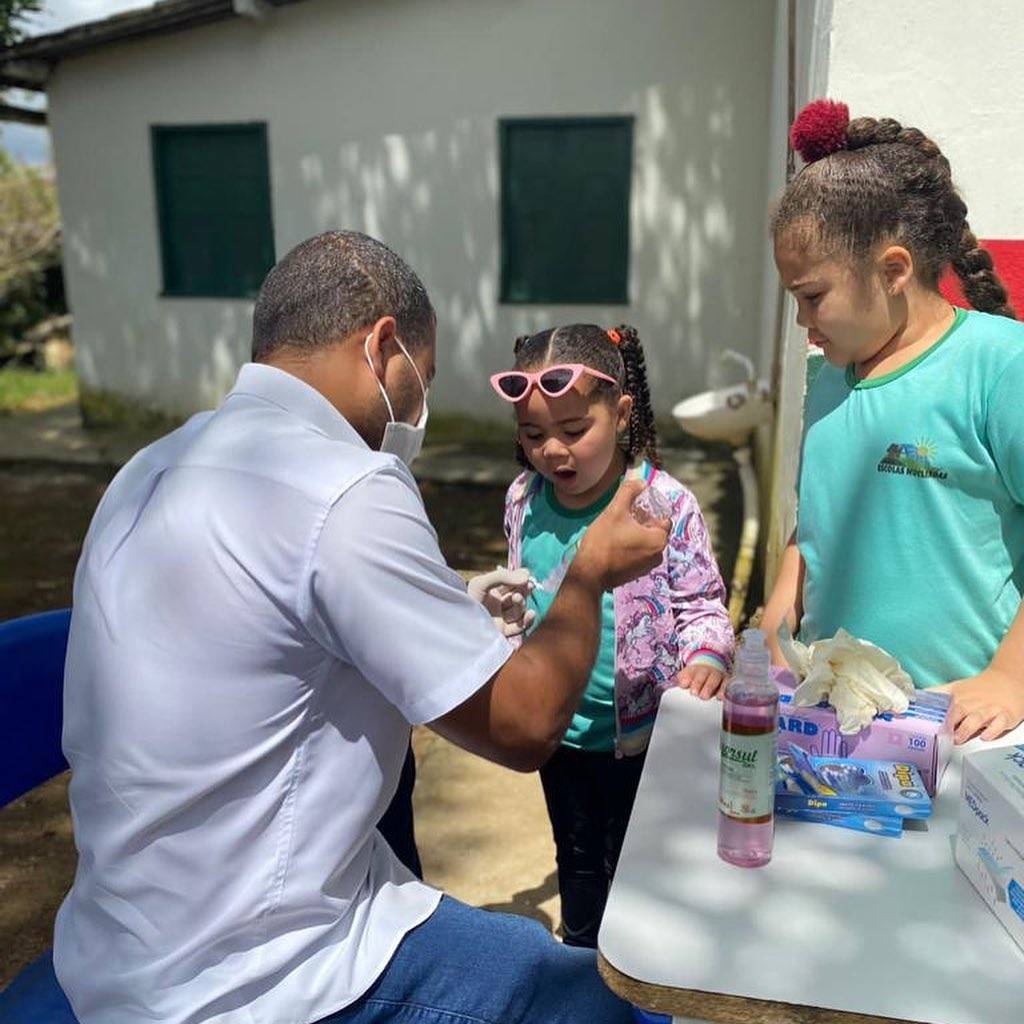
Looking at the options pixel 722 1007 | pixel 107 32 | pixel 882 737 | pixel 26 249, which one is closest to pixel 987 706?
pixel 882 737

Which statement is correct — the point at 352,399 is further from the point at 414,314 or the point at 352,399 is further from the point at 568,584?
the point at 568,584

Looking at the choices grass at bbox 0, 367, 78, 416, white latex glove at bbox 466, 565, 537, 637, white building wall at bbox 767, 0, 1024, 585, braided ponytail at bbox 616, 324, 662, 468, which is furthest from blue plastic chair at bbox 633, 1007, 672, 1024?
grass at bbox 0, 367, 78, 416

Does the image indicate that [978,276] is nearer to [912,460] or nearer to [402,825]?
[912,460]

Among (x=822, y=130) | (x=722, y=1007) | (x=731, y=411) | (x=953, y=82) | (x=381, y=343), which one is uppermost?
(x=953, y=82)

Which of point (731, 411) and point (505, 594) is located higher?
point (505, 594)

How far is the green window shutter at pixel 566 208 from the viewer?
25.4 feet

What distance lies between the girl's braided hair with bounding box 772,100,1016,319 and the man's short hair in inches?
28.2

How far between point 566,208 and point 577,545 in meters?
6.33

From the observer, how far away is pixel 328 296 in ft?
4.67

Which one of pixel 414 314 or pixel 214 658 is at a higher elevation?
pixel 414 314

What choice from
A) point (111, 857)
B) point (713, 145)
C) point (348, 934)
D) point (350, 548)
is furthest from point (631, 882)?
point (713, 145)

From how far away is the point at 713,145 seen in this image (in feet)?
24.5

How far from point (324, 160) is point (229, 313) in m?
1.54

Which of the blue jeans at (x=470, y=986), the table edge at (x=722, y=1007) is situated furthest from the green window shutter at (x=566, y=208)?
the table edge at (x=722, y=1007)
